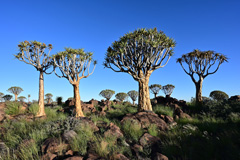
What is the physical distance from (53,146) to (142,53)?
434 inches

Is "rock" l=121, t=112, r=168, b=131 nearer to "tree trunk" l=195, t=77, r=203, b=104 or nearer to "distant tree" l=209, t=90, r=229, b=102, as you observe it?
"tree trunk" l=195, t=77, r=203, b=104

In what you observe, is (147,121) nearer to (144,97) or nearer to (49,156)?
(144,97)

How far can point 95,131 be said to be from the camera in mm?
7000

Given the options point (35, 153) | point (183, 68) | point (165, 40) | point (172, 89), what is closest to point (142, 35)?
point (165, 40)

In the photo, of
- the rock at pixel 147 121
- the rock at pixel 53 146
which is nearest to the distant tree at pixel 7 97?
the rock at pixel 147 121

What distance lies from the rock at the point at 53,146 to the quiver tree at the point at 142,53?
8.38 m

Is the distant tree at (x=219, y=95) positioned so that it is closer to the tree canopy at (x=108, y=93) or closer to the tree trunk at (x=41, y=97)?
the tree canopy at (x=108, y=93)

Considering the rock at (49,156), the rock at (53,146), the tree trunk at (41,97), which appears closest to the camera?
the rock at (49,156)

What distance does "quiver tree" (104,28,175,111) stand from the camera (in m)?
13.0

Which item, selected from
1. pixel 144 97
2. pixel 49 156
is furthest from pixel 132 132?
pixel 144 97

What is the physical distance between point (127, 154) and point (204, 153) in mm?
2647

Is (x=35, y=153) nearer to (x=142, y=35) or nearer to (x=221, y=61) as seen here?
(x=142, y=35)

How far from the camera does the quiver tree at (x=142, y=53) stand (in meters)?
13.0

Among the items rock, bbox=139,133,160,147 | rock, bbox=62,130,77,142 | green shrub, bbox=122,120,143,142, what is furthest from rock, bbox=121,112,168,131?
rock, bbox=62,130,77,142
